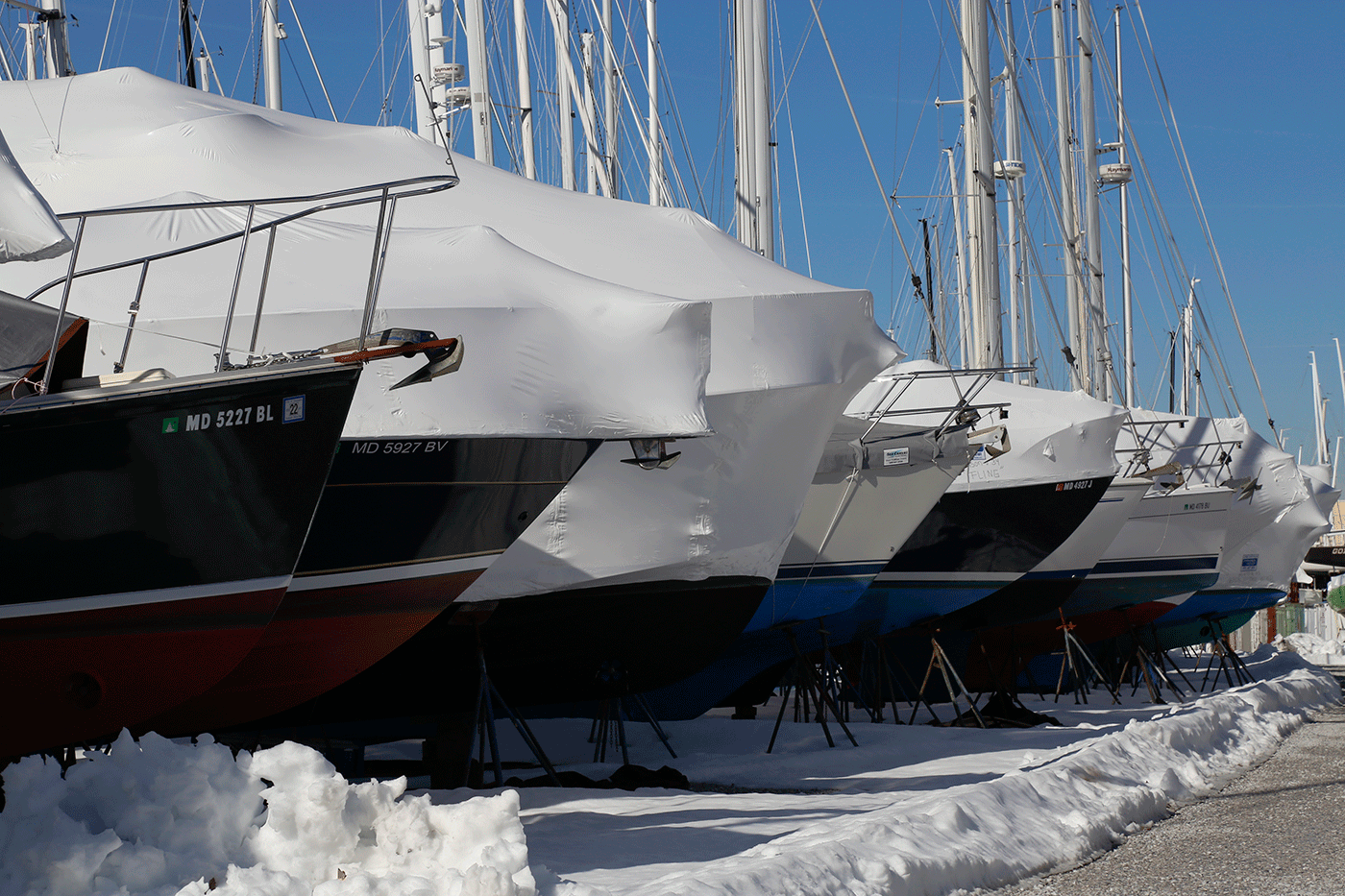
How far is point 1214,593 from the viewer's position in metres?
24.6

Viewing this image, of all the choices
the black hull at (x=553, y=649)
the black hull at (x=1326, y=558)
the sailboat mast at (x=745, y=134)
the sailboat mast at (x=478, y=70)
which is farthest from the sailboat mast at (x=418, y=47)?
the black hull at (x=1326, y=558)

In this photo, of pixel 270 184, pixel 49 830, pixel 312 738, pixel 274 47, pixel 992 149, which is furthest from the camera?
pixel 274 47

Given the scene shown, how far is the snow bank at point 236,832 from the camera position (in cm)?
446

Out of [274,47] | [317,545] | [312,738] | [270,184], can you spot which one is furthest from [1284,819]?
[274,47]

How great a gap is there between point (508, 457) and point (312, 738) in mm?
2991

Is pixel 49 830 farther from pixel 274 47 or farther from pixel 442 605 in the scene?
pixel 274 47

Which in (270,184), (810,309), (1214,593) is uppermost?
(270,184)

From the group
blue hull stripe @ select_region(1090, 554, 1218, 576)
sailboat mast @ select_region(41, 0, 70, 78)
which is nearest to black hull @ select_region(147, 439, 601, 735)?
sailboat mast @ select_region(41, 0, 70, 78)

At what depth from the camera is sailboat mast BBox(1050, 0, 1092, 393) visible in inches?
877

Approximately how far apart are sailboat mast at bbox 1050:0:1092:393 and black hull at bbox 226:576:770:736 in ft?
38.6

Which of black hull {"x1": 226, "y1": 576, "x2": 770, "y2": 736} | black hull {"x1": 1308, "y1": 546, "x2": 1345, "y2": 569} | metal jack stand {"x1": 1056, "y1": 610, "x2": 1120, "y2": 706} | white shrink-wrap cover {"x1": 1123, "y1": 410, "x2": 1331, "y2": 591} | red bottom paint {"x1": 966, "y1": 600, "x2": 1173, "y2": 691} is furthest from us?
black hull {"x1": 1308, "y1": 546, "x2": 1345, "y2": 569}

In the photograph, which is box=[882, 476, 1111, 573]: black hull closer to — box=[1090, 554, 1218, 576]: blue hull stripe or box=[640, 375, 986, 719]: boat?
box=[640, 375, 986, 719]: boat

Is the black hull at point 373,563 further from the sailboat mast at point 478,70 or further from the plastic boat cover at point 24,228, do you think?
the sailboat mast at point 478,70

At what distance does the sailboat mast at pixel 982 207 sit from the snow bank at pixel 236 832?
12235 millimetres
